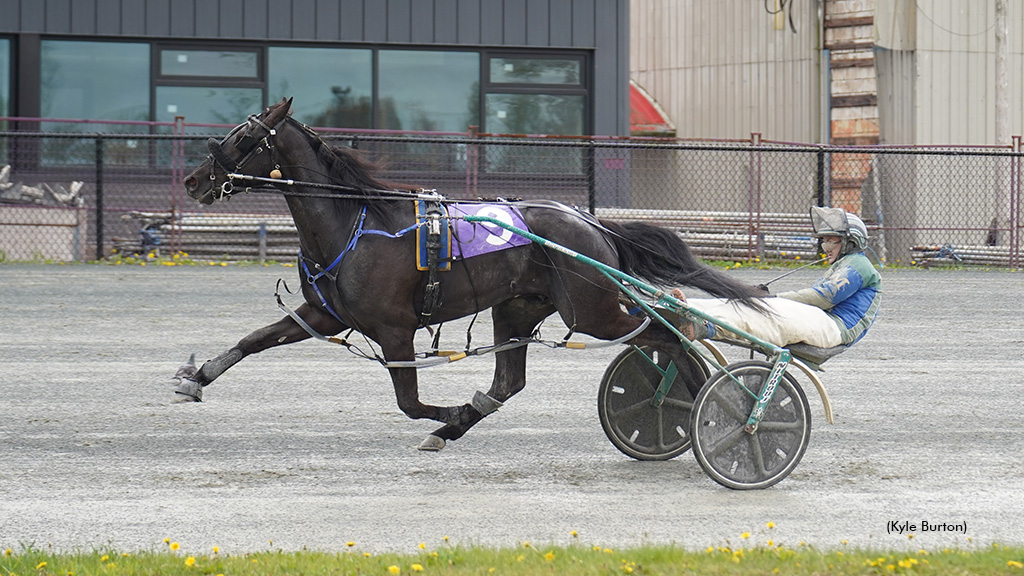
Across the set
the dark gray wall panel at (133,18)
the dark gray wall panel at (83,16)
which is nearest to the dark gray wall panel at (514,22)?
the dark gray wall panel at (133,18)

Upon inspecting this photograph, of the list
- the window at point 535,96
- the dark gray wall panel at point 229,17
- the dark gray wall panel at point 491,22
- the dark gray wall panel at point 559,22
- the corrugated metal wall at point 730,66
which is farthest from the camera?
the corrugated metal wall at point 730,66

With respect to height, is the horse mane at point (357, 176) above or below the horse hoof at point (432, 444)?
above

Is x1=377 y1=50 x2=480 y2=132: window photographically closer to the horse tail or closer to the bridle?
the horse tail

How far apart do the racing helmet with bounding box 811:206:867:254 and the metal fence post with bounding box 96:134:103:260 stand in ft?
34.8

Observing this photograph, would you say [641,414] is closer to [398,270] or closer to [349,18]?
[398,270]

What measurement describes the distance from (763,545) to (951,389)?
454 cm

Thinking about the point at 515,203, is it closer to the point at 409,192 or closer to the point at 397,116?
the point at 409,192

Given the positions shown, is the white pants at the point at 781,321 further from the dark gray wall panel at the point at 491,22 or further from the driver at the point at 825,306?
the dark gray wall panel at the point at 491,22

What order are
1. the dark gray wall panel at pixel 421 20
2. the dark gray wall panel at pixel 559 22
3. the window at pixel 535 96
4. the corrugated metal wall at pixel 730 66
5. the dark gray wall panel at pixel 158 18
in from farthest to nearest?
the corrugated metal wall at pixel 730 66, the window at pixel 535 96, the dark gray wall panel at pixel 559 22, the dark gray wall panel at pixel 421 20, the dark gray wall panel at pixel 158 18

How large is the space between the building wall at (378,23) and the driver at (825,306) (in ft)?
43.2

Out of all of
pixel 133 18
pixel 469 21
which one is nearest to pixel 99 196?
pixel 133 18

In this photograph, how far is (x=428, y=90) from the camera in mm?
19078

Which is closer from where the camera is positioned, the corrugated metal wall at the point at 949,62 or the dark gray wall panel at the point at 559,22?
the dark gray wall panel at the point at 559,22

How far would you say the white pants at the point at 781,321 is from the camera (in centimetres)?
604
